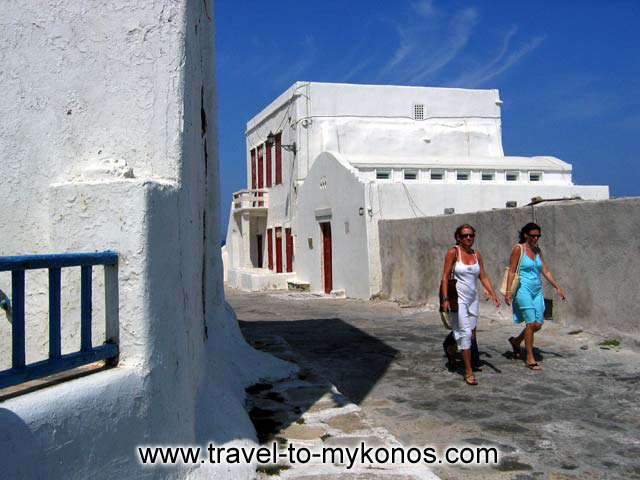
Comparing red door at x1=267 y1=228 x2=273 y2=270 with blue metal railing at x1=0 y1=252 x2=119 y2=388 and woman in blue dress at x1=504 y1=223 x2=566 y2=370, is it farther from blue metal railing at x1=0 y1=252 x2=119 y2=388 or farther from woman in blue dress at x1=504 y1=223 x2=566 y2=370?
blue metal railing at x1=0 y1=252 x2=119 y2=388

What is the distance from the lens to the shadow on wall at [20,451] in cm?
233

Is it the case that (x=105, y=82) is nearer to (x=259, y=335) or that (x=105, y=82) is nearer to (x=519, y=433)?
(x=519, y=433)

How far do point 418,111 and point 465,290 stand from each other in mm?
17900

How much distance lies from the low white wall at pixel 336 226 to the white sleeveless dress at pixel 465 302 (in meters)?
9.53

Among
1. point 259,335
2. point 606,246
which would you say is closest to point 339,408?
point 259,335

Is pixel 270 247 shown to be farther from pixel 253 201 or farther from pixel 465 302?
pixel 465 302

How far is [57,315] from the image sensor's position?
2.79 meters

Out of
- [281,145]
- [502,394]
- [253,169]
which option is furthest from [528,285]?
[253,169]

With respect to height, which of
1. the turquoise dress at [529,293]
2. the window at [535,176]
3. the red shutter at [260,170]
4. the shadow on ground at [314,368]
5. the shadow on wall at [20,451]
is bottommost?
the shadow on ground at [314,368]

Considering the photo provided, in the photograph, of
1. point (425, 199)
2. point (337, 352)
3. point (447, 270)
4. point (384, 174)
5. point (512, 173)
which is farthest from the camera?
point (512, 173)

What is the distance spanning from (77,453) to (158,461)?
1.68 ft

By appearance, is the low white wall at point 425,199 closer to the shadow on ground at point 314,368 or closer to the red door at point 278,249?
the shadow on ground at point 314,368

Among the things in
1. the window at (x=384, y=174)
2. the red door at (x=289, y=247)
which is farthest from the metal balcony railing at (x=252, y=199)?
the window at (x=384, y=174)

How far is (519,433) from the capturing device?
4883mm
